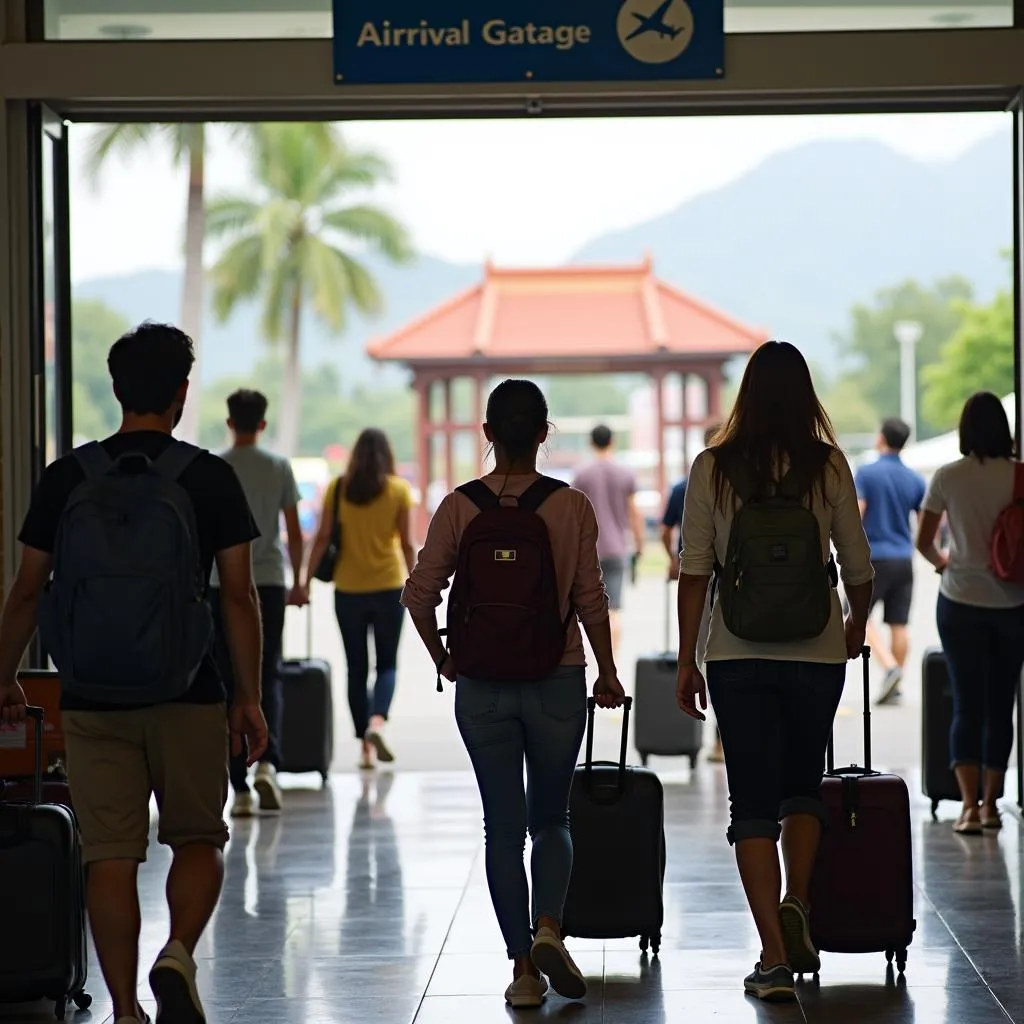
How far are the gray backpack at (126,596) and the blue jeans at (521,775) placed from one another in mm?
940

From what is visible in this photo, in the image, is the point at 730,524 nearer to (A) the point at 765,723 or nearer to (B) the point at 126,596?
(A) the point at 765,723

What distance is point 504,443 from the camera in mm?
4582

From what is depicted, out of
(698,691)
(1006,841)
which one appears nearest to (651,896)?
(698,691)

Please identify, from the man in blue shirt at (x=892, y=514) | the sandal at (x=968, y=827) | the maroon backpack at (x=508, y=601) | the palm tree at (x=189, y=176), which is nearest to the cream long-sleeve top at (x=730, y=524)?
the maroon backpack at (x=508, y=601)

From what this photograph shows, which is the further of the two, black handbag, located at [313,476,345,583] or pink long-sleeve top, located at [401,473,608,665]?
black handbag, located at [313,476,345,583]

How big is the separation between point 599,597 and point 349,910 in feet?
6.26

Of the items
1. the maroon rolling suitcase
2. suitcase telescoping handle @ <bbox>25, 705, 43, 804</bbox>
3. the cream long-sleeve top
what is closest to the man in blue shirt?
the maroon rolling suitcase

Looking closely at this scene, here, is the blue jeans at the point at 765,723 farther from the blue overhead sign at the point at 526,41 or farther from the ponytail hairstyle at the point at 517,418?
the blue overhead sign at the point at 526,41

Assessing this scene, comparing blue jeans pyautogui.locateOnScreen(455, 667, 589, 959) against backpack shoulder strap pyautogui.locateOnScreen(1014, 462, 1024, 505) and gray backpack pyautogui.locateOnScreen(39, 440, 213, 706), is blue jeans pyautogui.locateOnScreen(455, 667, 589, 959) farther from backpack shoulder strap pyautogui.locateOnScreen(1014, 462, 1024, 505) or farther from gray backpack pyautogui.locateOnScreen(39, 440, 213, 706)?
backpack shoulder strap pyautogui.locateOnScreen(1014, 462, 1024, 505)

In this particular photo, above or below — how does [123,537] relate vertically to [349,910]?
above

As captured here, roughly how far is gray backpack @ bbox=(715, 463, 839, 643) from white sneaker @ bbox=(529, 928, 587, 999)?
36.2 inches

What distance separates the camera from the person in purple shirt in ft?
39.1

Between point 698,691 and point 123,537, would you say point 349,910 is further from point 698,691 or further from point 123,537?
point 123,537

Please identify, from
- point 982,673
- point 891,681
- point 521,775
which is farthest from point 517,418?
point 891,681
